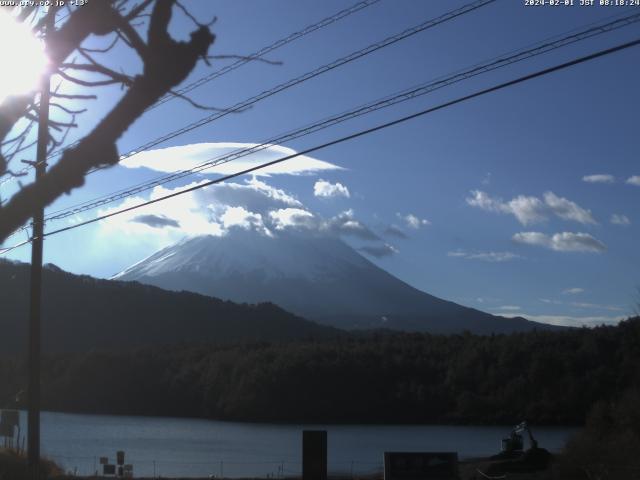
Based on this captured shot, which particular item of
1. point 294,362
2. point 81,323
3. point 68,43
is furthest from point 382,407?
point 68,43

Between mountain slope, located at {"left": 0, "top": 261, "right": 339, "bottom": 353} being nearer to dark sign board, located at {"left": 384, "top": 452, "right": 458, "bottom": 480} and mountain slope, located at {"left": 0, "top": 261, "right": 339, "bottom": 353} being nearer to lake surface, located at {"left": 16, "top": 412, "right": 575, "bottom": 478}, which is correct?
lake surface, located at {"left": 16, "top": 412, "right": 575, "bottom": 478}

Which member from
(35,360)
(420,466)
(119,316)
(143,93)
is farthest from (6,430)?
(119,316)

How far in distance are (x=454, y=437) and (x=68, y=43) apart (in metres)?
54.6

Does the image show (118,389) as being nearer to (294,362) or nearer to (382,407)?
(294,362)

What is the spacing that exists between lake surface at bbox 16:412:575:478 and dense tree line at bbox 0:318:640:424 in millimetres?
2419

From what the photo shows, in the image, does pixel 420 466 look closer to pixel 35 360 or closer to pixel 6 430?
pixel 35 360

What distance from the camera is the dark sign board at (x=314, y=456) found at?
59.6 feet

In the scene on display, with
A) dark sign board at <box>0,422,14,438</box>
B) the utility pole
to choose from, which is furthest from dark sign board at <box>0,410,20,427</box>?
the utility pole

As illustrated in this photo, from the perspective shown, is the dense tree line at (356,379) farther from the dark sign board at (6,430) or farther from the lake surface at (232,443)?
the dark sign board at (6,430)

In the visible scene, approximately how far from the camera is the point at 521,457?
3400 centimetres

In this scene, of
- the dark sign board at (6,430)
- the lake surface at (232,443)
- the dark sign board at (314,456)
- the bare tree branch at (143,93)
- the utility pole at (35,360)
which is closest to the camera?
the bare tree branch at (143,93)

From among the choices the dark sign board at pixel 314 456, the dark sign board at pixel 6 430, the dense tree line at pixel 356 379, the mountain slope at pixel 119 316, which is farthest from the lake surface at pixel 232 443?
the dark sign board at pixel 314 456

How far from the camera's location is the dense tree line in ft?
185

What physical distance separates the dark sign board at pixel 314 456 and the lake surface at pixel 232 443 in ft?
55.3
